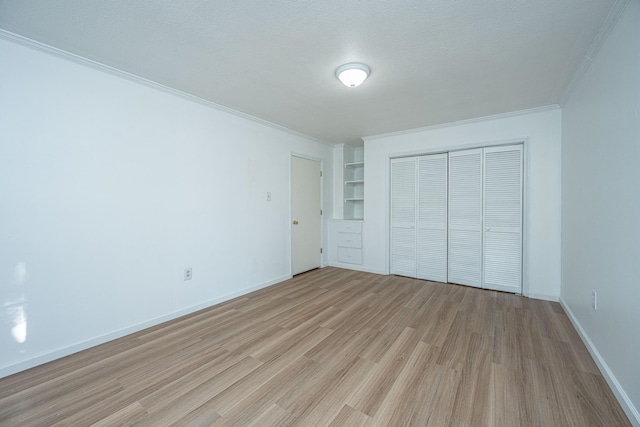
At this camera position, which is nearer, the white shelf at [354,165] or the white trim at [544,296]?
the white trim at [544,296]

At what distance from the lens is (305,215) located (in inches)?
179

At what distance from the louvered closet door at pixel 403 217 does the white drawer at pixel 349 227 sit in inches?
25.0

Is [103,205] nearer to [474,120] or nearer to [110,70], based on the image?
[110,70]

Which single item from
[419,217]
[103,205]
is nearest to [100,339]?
[103,205]

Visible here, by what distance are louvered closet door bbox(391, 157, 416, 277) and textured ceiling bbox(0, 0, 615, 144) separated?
1435mm

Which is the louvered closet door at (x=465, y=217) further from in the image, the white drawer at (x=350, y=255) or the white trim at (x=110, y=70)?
the white trim at (x=110, y=70)

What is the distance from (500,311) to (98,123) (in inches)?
173

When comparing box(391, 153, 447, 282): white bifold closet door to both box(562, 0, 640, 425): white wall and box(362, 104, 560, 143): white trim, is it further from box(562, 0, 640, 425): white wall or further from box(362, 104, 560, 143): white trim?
box(562, 0, 640, 425): white wall

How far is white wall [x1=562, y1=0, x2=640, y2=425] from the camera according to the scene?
4.68 ft

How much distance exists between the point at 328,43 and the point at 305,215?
2942mm

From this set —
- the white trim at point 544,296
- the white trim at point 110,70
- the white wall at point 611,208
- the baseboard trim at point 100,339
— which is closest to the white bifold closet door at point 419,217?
the white trim at point 544,296

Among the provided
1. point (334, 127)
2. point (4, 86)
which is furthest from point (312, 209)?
point (4, 86)

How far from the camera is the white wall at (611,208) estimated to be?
4.68 feet

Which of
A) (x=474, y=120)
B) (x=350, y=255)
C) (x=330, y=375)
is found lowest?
(x=330, y=375)
